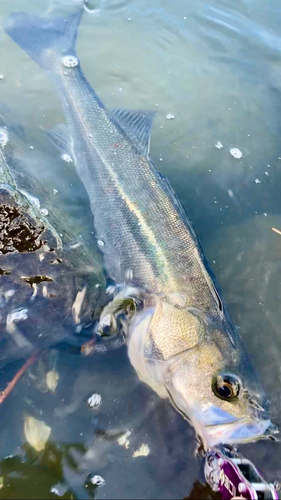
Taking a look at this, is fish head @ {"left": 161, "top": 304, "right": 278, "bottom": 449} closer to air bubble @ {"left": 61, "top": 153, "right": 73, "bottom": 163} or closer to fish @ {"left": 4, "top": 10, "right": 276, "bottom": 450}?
fish @ {"left": 4, "top": 10, "right": 276, "bottom": 450}

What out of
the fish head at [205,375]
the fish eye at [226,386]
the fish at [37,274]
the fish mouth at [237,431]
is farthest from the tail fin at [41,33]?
the fish mouth at [237,431]

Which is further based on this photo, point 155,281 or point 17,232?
point 17,232

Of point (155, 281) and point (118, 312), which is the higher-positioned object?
point (155, 281)

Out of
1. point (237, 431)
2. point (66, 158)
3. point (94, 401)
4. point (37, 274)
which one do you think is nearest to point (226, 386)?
point (237, 431)

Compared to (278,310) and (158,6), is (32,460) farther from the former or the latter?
(158,6)

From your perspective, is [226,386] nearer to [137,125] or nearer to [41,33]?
[137,125]

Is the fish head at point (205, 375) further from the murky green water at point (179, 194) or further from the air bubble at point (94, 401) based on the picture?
the air bubble at point (94, 401)

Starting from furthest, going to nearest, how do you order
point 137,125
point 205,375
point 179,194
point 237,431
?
point 179,194 → point 137,125 → point 205,375 → point 237,431

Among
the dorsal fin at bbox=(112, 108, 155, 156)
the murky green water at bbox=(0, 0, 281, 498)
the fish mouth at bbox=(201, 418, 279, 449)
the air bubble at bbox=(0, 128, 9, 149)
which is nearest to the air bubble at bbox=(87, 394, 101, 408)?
the murky green water at bbox=(0, 0, 281, 498)
